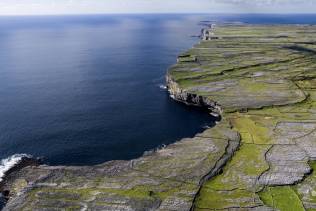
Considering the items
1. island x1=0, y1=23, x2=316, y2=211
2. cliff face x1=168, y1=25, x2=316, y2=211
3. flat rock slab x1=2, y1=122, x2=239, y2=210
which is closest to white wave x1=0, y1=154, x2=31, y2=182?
island x1=0, y1=23, x2=316, y2=211

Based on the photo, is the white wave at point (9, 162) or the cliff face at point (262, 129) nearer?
the cliff face at point (262, 129)

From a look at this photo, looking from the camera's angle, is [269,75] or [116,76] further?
[116,76]

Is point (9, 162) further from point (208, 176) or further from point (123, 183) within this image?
point (208, 176)

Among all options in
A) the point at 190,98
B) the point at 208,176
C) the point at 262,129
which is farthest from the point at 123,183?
the point at 190,98

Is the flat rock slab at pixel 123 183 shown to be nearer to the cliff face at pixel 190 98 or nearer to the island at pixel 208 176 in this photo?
the island at pixel 208 176

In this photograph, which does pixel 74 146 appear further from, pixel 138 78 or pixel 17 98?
pixel 138 78

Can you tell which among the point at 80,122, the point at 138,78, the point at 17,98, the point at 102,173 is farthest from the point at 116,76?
the point at 102,173

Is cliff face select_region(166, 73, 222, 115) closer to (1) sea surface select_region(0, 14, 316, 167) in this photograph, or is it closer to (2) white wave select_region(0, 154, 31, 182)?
(1) sea surface select_region(0, 14, 316, 167)

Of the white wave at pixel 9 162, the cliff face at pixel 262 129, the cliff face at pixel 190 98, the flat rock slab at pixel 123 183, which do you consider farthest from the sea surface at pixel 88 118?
the cliff face at pixel 262 129
